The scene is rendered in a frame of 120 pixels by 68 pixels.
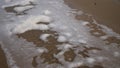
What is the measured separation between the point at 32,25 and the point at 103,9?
3.40 ft

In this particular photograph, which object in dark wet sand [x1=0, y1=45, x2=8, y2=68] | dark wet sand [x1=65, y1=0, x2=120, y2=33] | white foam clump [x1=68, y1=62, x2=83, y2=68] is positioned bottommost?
dark wet sand [x1=0, y1=45, x2=8, y2=68]

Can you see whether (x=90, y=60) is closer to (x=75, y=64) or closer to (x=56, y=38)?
(x=75, y=64)

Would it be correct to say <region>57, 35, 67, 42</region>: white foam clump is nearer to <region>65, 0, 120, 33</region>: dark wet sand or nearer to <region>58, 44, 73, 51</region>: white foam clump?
<region>58, 44, 73, 51</region>: white foam clump

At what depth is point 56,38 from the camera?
2350 mm

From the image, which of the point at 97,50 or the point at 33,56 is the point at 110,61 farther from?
the point at 33,56

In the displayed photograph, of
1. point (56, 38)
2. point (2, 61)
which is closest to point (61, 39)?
point (56, 38)

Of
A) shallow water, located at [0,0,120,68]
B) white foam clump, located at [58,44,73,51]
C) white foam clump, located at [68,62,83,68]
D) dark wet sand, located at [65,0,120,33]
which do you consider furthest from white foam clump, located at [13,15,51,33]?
white foam clump, located at [68,62,83,68]

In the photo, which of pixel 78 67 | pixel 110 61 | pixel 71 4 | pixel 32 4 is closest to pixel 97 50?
pixel 110 61

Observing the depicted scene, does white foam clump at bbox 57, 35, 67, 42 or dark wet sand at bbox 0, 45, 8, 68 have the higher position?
white foam clump at bbox 57, 35, 67, 42

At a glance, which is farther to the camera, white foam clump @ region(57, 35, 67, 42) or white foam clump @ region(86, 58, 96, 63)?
white foam clump @ region(57, 35, 67, 42)

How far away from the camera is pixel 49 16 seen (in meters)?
2.87

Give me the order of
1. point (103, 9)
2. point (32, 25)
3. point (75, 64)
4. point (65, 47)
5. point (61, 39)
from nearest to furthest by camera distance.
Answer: point (75, 64) < point (65, 47) < point (61, 39) < point (32, 25) < point (103, 9)

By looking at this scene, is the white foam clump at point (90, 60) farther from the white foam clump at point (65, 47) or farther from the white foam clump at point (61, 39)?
the white foam clump at point (61, 39)

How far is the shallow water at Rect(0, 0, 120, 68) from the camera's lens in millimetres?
1974
